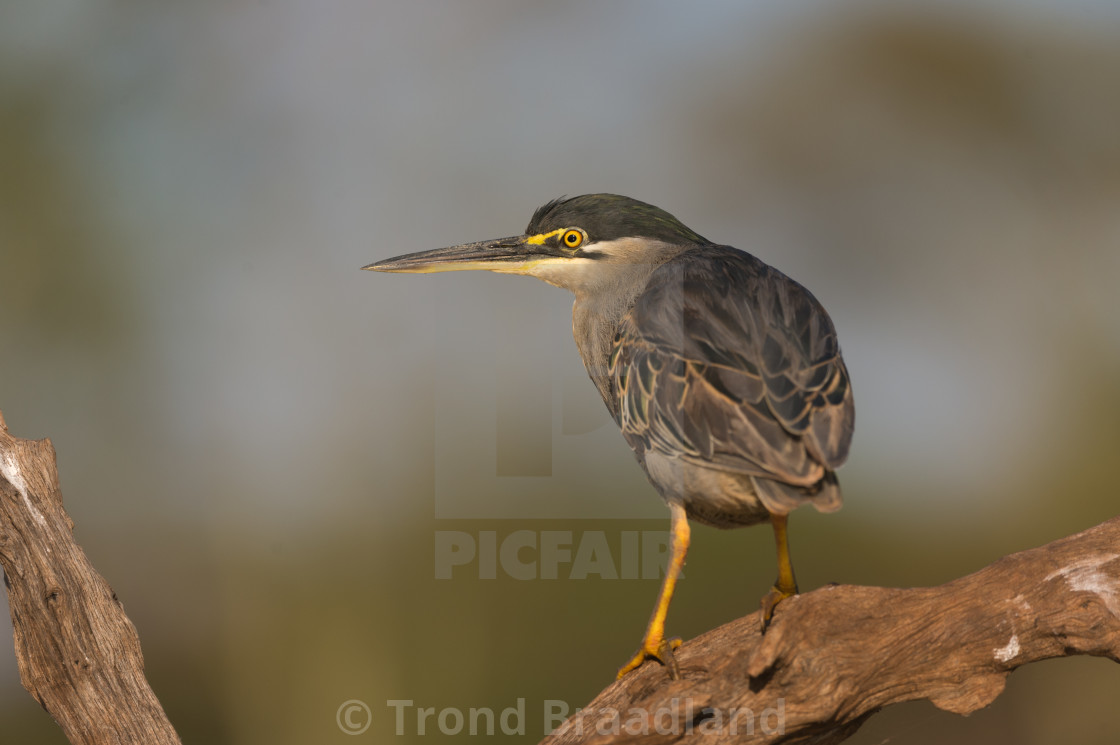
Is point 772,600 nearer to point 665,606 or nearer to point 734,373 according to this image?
point 665,606

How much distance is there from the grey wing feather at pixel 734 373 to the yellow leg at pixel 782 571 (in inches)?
13.6

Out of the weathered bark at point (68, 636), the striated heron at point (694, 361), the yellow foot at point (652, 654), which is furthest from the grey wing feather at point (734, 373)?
the weathered bark at point (68, 636)

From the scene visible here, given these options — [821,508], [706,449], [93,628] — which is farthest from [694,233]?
[93,628]

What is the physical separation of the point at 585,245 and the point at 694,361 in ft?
2.22

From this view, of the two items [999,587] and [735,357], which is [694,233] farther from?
[999,587]

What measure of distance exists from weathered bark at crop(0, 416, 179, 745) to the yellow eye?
163 cm

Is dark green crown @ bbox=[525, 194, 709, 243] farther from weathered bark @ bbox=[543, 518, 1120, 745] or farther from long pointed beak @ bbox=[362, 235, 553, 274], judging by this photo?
weathered bark @ bbox=[543, 518, 1120, 745]

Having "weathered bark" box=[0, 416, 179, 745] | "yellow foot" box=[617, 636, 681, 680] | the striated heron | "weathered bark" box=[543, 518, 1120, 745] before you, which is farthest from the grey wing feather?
"weathered bark" box=[0, 416, 179, 745]

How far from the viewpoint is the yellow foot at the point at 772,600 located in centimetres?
218

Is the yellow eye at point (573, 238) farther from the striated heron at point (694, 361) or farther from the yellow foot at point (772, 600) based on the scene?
the yellow foot at point (772, 600)

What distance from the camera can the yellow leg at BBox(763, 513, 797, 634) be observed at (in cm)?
222

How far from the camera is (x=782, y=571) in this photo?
225cm

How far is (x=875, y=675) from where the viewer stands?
2.05 meters

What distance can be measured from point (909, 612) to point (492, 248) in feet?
5.36
